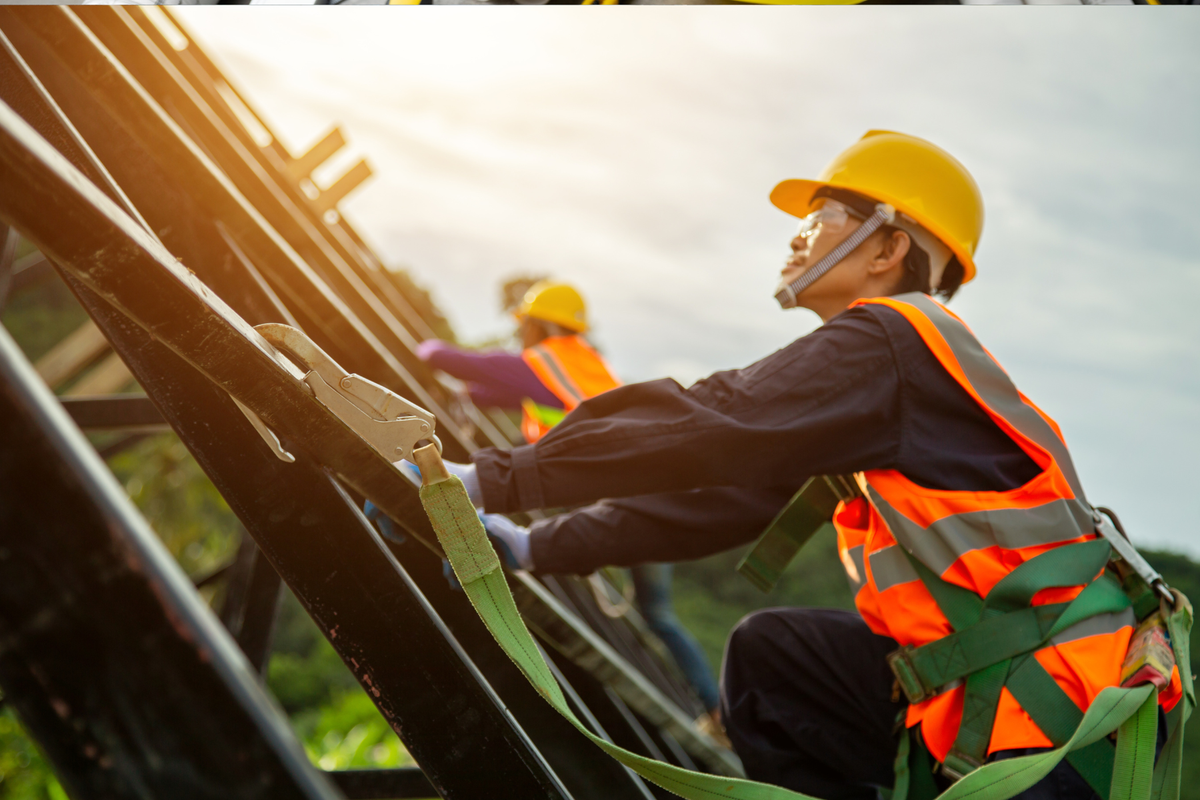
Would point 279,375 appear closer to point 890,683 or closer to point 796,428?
point 796,428

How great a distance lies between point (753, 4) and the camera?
3.33 meters

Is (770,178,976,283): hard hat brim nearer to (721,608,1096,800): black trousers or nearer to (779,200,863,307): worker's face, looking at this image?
(779,200,863,307): worker's face

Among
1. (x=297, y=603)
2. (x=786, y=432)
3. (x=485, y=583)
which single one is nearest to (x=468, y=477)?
(x=485, y=583)

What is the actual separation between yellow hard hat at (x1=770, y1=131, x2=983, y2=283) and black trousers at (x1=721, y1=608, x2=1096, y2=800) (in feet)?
3.36

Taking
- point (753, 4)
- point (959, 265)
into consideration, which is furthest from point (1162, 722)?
point (753, 4)

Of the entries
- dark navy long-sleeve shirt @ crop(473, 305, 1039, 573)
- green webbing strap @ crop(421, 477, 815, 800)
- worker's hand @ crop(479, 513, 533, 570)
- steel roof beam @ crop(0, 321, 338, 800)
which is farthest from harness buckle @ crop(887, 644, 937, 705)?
steel roof beam @ crop(0, 321, 338, 800)

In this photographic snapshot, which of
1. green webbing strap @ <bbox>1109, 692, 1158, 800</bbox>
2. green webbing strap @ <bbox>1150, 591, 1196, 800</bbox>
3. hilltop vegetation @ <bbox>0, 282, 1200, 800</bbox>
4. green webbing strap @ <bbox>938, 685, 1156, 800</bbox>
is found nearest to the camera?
green webbing strap @ <bbox>938, 685, 1156, 800</bbox>

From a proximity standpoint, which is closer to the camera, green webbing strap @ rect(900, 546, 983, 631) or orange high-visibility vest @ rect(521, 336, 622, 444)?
green webbing strap @ rect(900, 546, 983, 631)

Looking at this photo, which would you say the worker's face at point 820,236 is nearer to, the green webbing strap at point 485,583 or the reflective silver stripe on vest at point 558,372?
the green webbing strap at point 485,583

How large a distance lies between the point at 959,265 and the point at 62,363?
13.1ft

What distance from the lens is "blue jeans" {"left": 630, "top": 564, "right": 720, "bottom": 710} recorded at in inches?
194

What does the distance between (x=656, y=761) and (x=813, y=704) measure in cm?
98

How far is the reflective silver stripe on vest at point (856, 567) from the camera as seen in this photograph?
181 centimetres

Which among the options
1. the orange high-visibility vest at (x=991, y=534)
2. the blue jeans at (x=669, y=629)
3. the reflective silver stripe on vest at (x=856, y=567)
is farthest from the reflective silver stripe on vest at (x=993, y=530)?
the blue jeans at (x=669, y=629)
